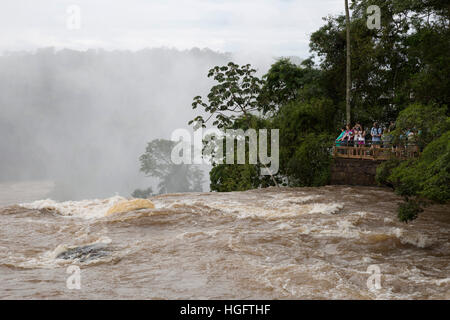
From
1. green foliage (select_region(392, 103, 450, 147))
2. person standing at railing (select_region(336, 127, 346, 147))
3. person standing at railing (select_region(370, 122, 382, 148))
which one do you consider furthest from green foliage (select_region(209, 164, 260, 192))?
green foliage (select_region(392, 103, 450, 147))

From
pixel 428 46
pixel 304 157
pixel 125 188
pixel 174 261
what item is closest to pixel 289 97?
pixel 304 157

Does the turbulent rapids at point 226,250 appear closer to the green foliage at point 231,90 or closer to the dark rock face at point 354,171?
the dark rock face at point 354,171

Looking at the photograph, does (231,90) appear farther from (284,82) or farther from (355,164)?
(355,164)

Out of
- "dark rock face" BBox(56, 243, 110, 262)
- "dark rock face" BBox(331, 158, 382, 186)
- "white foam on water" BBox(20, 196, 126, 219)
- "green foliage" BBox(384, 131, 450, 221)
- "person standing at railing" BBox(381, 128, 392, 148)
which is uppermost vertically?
"person standing at railing" BBox(381, 128, 392, 148)

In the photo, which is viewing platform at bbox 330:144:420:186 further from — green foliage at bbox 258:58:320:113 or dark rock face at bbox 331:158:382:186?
green foliage at bbox 258:58:320:113

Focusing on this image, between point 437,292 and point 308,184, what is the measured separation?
15.1 meters

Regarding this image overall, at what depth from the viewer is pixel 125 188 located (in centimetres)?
7831

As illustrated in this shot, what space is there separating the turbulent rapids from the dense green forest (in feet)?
18.4

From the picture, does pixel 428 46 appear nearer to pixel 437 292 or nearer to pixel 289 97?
pixel 289 97

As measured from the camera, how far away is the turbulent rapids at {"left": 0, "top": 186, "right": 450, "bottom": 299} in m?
8.48

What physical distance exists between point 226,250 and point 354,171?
1169 centimetres

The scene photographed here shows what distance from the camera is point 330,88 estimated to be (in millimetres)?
26359

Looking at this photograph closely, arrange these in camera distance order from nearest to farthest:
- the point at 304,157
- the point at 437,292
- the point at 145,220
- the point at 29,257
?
the point at 437,292, the point at 29,257, the point at 145,220, the point at 304,157

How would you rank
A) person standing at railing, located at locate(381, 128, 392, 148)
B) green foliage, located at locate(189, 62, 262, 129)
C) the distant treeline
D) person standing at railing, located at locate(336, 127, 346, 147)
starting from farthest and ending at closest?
the distant treeline, green foliage, located at locate(189, 62, 262, 129), person standing at railing, located at locate(336, 127, 346, 147), person standing at railing, located at locate(381, 128, 392, 148)
